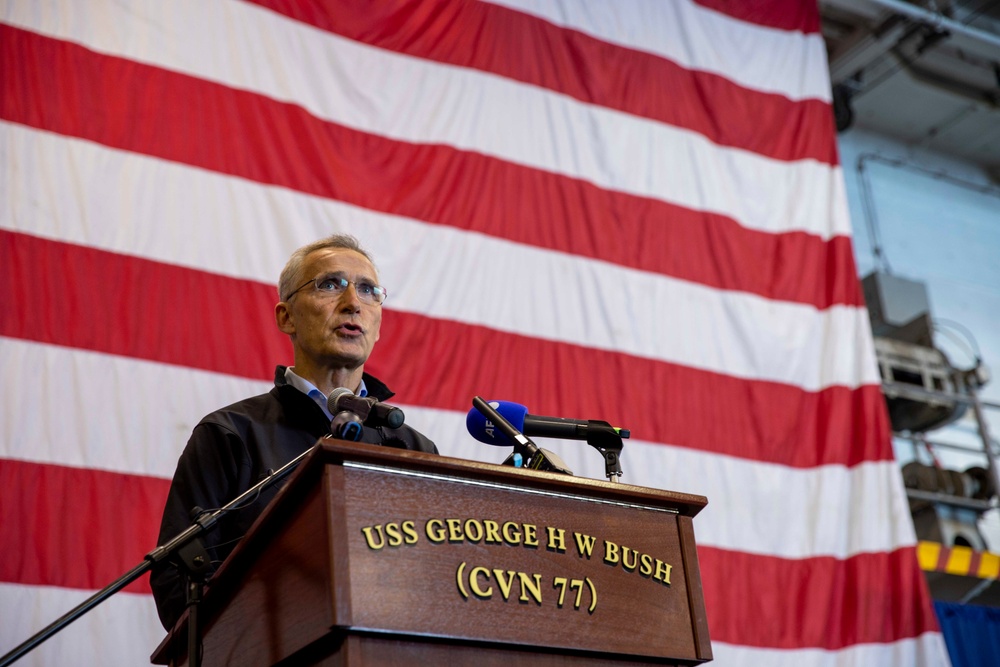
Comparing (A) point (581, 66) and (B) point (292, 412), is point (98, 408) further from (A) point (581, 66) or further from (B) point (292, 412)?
(A) point (581, 66)

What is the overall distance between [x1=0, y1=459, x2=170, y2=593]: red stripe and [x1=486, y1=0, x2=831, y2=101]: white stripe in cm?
230

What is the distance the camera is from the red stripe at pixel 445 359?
2861 millimetres

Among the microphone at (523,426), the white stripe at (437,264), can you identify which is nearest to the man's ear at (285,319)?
the microphone at (523,426)

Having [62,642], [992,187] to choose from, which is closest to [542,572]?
[62,642]

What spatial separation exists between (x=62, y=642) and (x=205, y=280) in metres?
1.03

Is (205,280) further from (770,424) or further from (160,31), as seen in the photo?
(770,424)

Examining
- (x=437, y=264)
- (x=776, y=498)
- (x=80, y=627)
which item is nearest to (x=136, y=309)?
(x=80, y=627)

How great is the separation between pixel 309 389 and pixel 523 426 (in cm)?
58

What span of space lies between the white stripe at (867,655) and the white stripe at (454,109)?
154cm

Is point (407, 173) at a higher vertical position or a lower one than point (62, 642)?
higher

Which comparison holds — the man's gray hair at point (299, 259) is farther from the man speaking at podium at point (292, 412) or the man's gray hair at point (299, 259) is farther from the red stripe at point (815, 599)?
the red stripe at point (815, 599)

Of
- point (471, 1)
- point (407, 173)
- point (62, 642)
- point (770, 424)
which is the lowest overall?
point (62, 642)

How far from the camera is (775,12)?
4.57 metres

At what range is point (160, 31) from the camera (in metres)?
3.28
